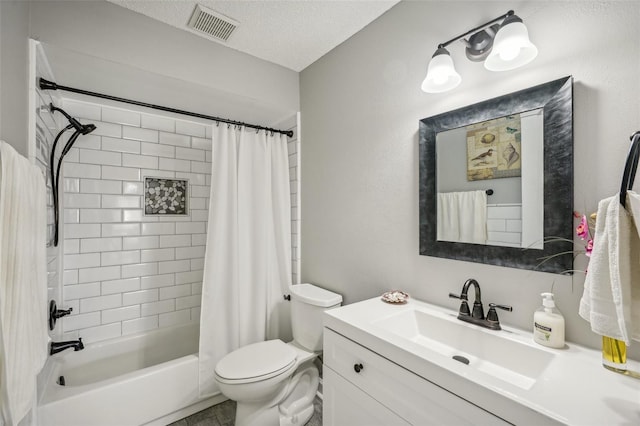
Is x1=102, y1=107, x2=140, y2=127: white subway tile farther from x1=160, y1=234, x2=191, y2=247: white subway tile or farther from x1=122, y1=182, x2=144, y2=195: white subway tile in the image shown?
x1=160, y1=234, x2=191, y2=247: white subway tile

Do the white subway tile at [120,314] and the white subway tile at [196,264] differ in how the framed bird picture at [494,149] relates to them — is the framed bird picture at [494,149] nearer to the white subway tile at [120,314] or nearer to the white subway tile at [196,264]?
the white subway tile at [196,264]

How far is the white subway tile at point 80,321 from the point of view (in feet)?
6.51

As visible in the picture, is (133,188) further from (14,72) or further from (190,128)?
(14,72)

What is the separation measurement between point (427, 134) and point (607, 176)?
689mm

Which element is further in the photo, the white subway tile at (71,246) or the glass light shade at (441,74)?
the white subway tile at (71,246)

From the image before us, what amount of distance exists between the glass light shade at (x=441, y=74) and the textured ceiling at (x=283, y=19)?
57 cm

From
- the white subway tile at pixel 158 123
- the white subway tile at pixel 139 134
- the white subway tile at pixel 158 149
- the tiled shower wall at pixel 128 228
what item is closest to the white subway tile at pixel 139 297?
the tiled shower wall at pixel 128 228

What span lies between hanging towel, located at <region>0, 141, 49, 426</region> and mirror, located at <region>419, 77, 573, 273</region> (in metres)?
1.57

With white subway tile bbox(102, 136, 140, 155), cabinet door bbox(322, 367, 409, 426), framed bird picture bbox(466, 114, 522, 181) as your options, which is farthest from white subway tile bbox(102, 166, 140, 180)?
framed bird picture bbox(466, 114, 522, 181)

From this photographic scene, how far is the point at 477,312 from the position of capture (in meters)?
1.15

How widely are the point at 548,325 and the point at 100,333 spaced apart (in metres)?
2.72

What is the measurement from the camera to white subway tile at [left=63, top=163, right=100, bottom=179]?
1981mm

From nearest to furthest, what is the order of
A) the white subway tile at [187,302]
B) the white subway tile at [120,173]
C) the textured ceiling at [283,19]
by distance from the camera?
the textured ceiling at [283,19] → the white subway tile at [120,173] → the white subway tile at [187,302]

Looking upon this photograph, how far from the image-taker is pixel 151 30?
1.67m
